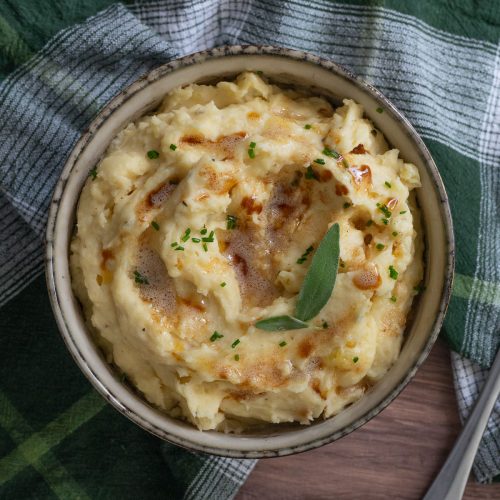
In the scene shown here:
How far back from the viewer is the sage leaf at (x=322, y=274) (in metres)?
2.07

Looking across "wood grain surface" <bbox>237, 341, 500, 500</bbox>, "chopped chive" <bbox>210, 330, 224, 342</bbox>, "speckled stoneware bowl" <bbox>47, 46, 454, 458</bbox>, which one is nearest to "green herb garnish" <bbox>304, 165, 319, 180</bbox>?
"speckled stoneware bowl" <bbox>47, 46, 454, 458</bbox>

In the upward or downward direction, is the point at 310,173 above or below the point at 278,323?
above

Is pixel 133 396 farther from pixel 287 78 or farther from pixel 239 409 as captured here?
pixel 287 78

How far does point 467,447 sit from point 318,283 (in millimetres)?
1254

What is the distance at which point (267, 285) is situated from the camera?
225cm

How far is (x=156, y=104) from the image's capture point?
2371 mm

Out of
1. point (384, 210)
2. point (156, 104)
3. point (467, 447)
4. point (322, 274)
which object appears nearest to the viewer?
point (322, 274)

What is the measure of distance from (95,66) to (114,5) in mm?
255

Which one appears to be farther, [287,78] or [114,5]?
[114,5]

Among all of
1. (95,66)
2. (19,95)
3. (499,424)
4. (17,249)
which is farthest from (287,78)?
(499,424)

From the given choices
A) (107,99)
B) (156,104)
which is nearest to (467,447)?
(156,104)

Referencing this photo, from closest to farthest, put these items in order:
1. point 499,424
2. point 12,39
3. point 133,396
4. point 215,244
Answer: point 215,244 < point 133,396 < point 12,39 < point 499,424

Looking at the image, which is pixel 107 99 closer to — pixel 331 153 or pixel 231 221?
pixel 231 221

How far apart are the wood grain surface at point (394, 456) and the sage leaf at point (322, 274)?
1.04m
